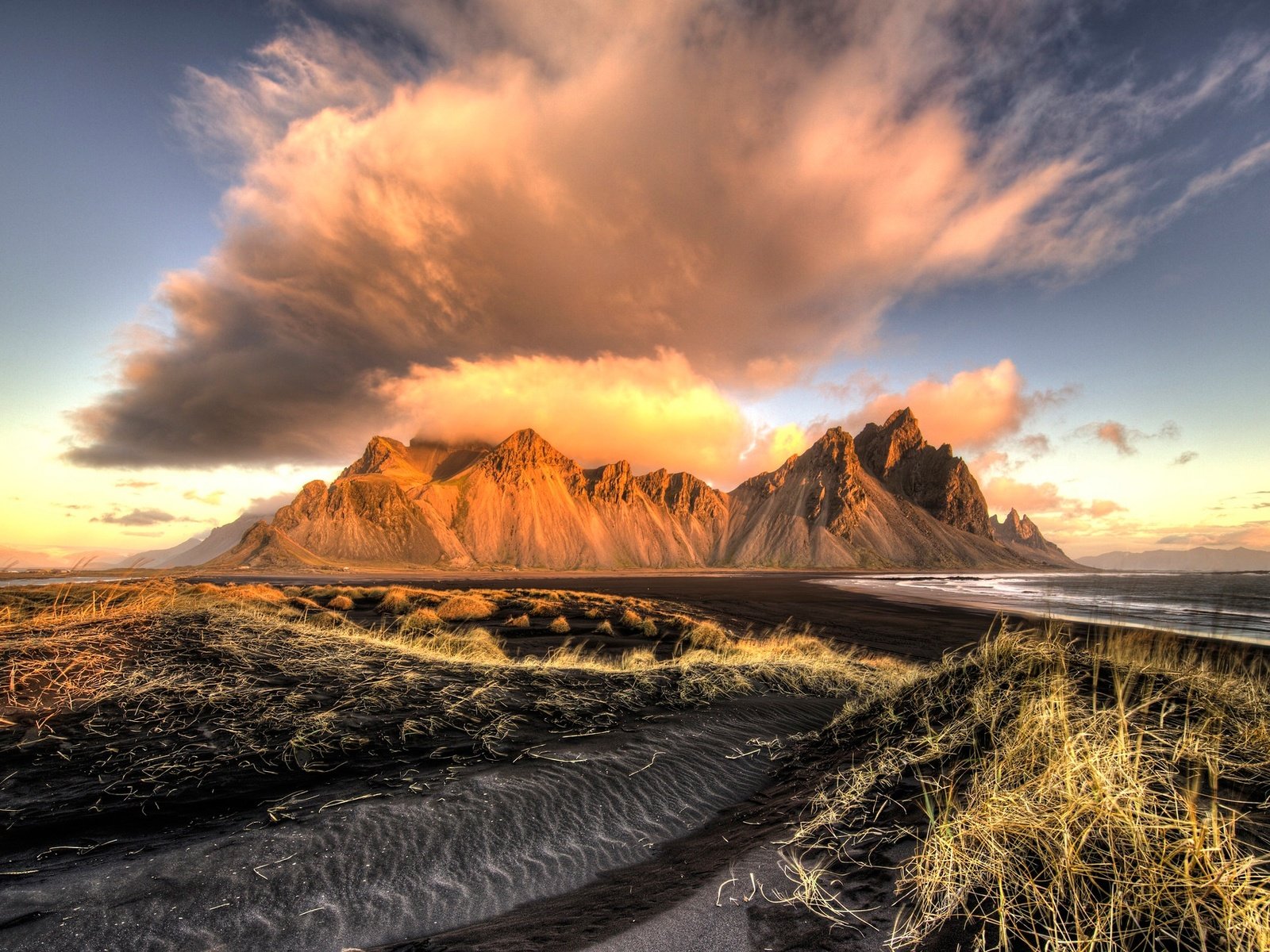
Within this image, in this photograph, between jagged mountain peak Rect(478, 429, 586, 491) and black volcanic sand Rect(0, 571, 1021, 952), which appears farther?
jagged mountain peak Rect(478, 429, 586, 491)

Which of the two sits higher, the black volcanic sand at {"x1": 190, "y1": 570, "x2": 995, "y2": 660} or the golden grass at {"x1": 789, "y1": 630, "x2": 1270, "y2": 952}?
the golden grass at {"x1": 789, "y1": 630, "x2": 1270, "y2": 952}

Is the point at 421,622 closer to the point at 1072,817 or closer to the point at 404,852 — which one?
the point at 404,852

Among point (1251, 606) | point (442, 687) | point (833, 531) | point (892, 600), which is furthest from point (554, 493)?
point (442, 687)

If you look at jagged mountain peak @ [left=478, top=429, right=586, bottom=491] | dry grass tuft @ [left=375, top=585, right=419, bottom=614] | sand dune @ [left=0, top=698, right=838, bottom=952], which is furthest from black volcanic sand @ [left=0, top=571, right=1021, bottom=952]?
jagged mountain peak @ [left=478, top=429, right=586, bottom=491]

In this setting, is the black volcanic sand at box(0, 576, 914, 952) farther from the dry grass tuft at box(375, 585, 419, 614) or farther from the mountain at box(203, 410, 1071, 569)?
the mountain at box(203, 410, 1071, 569)

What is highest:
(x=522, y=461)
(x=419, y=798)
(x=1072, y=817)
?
(x=522, y=461)

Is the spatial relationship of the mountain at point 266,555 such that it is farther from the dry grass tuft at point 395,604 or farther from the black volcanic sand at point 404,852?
the black volcanic sand at point 404,852

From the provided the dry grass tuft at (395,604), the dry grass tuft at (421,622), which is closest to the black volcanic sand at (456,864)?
the dry grass tuft at (421,622)

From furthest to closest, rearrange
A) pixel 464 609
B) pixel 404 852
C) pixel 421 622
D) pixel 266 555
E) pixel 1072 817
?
1. pixel 266 555
2. pixel 464 609
3. pixel 421 622
4. pixel 404 852
5. pixel 1072 817

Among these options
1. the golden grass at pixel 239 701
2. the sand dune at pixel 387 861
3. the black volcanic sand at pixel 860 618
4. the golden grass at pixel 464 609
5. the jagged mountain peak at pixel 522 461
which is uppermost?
the jagged mountain peak at pixel 522 461

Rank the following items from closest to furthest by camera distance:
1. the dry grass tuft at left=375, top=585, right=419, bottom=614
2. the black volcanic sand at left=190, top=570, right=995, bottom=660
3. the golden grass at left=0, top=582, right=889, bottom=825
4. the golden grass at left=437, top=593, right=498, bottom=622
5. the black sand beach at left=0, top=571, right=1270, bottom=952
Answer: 1. the black sand beach at left=0, top=571, right=1270, bottom=952
2. the golden grass at left=0, top=582, right=889, bottom=825
3. the golden grass at left=437, top=593, right=498, bottom=622
4. the dry grass tuft at left=375, top=585, right=419, bottom=614
5. the black volcanic sand at left=190, top=570, right=995, bottom=660

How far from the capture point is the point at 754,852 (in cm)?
396

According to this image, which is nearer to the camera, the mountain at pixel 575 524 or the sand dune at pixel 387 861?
the sand dune at pixel 387 861

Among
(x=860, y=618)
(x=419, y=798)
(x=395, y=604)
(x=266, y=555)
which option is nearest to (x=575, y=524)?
(x=266, y=555)
